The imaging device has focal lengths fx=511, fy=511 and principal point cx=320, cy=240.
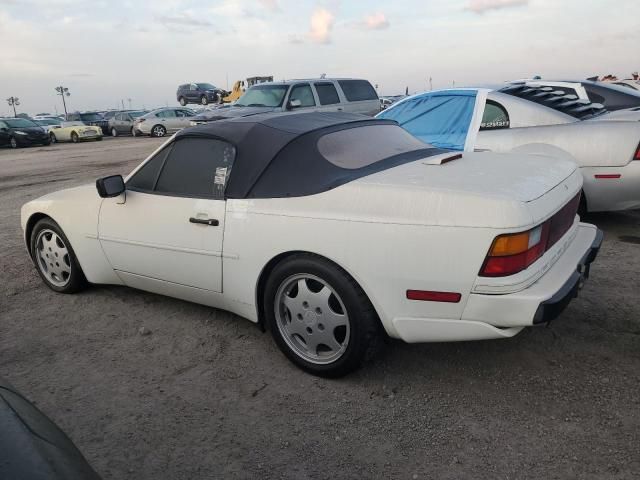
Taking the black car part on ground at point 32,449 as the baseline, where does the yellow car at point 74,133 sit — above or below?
below

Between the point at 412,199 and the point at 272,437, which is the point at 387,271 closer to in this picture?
the point at 412,199

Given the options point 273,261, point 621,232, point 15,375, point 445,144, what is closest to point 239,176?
point 273,261

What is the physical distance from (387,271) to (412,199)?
36 cm

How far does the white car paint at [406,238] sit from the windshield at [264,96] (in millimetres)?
9195

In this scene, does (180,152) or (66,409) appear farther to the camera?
(180,152)

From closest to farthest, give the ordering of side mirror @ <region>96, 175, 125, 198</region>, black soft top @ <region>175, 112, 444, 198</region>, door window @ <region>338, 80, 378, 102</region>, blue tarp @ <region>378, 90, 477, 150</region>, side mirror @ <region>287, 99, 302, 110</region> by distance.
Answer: black soft top @ <region>175, 112, 444, 198</region>
side mirror @ <region>96, 175, 125, 198</region>
blue tarp @ <region>378, 90, 477, 150</region>
side mirror @ <region>287, 99, 302, 110</region>
door window @ <region>338, 80, 378, 102</region>

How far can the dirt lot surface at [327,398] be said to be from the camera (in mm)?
2180

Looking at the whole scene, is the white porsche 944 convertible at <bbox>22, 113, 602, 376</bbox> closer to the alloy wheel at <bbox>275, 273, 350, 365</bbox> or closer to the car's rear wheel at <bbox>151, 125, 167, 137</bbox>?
the alloy wheel at <bbox>275, 273, 350, 365</bbox>

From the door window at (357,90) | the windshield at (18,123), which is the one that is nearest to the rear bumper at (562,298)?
the door window at (357,90)

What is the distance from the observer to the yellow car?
84.6 feet

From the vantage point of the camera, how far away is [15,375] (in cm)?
296

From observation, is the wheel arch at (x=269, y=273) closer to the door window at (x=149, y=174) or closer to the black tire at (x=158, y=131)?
the door window at (x=149, y=174)

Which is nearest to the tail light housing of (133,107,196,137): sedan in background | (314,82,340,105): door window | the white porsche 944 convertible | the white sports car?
the white porsche 944 convertible

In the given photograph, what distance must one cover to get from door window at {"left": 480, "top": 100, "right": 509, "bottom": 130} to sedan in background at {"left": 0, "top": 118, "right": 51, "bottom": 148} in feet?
77.0
